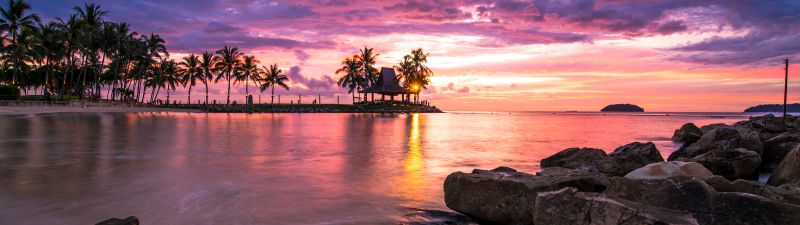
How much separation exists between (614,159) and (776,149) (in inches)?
192

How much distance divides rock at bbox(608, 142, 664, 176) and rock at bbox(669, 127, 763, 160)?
1.91 metres

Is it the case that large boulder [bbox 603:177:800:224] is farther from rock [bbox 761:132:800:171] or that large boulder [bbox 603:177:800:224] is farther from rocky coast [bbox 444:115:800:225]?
rock [bbox 761:132:800:171]

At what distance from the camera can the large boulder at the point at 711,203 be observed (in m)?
4.24

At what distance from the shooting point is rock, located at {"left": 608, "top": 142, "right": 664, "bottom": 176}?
9820 mm

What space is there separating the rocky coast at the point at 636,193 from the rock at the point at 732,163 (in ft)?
0.06

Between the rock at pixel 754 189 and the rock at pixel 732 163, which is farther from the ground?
the rock at pixel 754 189

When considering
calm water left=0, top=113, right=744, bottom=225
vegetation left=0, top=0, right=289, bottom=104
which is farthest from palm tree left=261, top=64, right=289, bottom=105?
calm water left=0, top=113, right=744, bottom=225

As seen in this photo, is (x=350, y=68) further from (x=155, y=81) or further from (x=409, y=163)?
(x=409, y=163)

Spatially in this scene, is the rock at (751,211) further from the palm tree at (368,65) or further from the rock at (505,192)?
the palm tree at (368,65)

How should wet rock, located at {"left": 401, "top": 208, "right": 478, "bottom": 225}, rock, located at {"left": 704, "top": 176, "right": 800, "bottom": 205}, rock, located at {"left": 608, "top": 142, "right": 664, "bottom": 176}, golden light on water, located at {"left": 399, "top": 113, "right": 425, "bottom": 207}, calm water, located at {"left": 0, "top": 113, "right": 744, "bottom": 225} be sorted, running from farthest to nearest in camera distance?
rock, located at {"left": 608, "top": 142, "right": 664, "bottom": 176}, golden light on water, located at {"left": 399, "top": 113, "right": 425, "bottom": 207}, calm water, located at {"left": 0, "top": 113, "right": 744, "bottom": 225}, wet rock, located at {"left": 401, "top": 208, "right": 478, "bottom": 225}, rock, located at {"left": 704, "top": 176, "right": 800, "bottom": 205}

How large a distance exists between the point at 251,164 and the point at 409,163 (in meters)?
4.46

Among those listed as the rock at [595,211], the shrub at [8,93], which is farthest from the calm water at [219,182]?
the shrub at [8,93]

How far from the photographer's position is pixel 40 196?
25.8 ft

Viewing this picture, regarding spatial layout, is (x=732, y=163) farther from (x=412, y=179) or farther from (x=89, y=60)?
(x=89, y=60)
